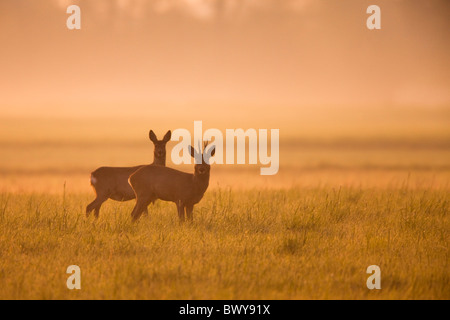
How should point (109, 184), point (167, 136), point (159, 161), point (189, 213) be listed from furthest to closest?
point (167, 136) → point (159, 161) → point (109, 184) → point (189, 213)

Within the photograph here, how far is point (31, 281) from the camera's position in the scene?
865 centimetres

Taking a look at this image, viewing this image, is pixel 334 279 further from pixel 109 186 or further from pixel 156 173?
pixel 109 186

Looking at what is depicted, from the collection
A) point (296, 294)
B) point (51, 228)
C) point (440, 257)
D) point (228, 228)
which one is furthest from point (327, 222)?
point (51, 228)

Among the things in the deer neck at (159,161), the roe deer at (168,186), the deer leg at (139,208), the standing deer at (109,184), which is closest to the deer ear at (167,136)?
the deer neck at (159,161)

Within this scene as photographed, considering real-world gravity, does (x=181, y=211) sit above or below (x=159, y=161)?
below

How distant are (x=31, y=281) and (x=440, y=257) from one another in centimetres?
671

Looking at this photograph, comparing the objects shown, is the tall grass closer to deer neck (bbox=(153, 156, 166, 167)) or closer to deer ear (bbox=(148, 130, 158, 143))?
deer neck (bbox=(153, 156, 166, 167))

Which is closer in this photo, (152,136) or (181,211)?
(181,211)

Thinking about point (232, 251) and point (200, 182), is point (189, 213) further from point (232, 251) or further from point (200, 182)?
point (232, 251)

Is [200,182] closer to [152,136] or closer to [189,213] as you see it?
[189,213]

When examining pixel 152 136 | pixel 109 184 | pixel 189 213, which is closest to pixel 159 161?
pixel 152 136

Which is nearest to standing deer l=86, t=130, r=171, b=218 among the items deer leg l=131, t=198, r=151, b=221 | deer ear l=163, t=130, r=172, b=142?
deer leg l=131, t=198, r=151, b=221

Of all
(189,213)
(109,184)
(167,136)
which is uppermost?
(167,136)

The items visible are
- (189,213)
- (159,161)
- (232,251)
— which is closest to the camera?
(232,251)
